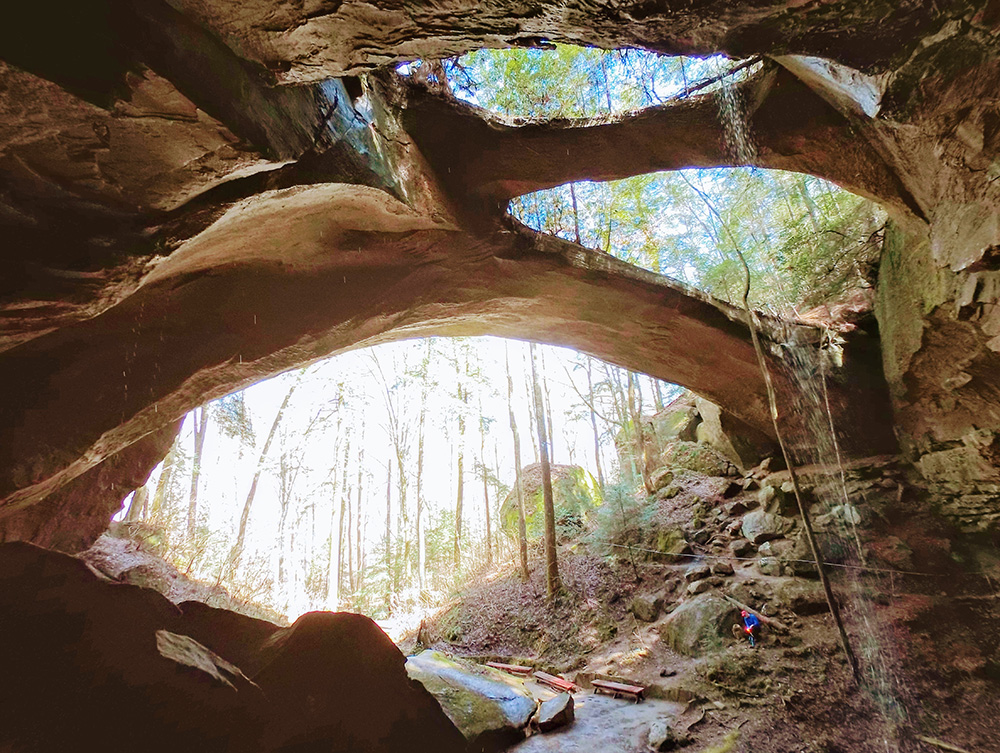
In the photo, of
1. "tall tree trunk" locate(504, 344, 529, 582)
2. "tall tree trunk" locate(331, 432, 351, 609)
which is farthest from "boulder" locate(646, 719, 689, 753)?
"tall tree trunk" locate(331, 432, 351, 609)

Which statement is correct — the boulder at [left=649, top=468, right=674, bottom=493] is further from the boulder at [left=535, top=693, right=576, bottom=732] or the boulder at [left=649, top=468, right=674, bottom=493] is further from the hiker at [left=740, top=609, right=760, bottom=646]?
the boulder at [left=535, top=693, right=576, bottom=732]

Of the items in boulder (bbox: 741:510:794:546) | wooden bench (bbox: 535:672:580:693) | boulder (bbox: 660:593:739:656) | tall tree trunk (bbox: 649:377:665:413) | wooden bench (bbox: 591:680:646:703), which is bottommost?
wooden bench (bbox: 535:672:580:693)

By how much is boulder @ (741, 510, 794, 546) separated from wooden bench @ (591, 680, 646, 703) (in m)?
3.07

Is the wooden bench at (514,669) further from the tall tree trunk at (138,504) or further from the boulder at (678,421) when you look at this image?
the tall tree trunk at (138,504)

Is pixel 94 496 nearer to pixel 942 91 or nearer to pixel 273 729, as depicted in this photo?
pixel 273 729

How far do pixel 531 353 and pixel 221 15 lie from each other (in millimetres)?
9128

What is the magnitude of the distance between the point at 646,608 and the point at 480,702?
10.8 feet

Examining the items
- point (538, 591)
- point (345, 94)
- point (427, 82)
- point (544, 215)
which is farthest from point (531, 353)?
point (345, 94)

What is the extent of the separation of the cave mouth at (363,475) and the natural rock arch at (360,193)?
191 inches

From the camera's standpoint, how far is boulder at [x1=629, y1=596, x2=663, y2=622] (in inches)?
278

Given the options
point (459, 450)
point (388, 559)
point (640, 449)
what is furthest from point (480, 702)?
point (459, 450)

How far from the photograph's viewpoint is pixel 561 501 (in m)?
12.4

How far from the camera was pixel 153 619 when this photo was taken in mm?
4102

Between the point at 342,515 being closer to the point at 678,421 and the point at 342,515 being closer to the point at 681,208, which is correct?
the point at 678,421
